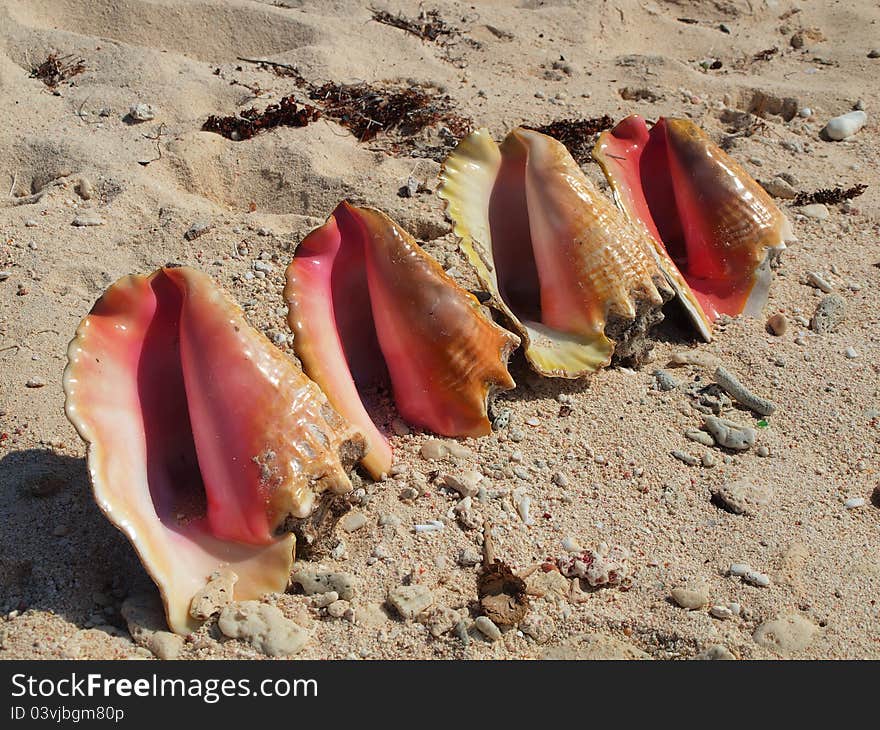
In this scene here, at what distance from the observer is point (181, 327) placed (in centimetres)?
233

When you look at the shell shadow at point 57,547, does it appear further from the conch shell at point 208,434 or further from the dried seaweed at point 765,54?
the dried seaweed at point 765,54

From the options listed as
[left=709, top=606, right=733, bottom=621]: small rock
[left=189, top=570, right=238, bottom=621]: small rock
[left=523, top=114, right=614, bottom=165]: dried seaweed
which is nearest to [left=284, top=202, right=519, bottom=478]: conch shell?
[left=189, top=570, right=238, bottom=621]: small rock

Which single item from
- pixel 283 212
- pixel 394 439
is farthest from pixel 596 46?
pixel 394 439

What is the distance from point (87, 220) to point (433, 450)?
5.15 feet

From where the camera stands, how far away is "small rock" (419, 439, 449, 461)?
8.85 feet

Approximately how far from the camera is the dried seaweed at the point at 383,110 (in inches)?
162

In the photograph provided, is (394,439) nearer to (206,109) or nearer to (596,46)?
(206,109)

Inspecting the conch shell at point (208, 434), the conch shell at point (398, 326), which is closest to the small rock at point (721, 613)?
the conch shell at point (398, 326)

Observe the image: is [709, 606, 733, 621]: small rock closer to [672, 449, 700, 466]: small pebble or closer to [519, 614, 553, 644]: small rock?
[519, 614, 553, 644]: small rock

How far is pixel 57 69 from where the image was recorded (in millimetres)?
4273

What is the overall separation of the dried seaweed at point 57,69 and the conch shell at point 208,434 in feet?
7.61

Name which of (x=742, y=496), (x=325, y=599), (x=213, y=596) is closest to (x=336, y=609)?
(x=325, y=599)

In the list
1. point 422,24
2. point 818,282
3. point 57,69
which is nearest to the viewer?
point 818,282

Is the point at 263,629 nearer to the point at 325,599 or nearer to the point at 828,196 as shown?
the point at 325,599
